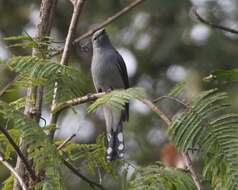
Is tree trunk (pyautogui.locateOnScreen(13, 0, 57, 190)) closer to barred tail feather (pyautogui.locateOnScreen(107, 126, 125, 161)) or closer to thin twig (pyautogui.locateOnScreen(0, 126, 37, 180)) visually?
thin twig (pyautogui.locateOnScreen(0, 126, 37, 180))

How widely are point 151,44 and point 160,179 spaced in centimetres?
528

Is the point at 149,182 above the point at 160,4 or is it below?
below

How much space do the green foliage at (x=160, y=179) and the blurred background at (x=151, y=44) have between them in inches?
162

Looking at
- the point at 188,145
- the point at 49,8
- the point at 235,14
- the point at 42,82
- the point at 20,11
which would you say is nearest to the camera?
the point at 188,145

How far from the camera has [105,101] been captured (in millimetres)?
1873

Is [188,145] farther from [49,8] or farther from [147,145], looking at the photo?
[147,145]

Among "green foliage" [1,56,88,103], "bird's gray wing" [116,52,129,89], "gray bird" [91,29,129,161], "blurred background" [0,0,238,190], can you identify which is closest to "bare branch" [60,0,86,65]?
"green foliage" [1,56,88,103]

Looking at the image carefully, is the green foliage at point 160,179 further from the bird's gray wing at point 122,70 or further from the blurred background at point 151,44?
the blurred background at point 151,44

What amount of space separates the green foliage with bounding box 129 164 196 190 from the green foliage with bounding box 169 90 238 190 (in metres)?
0.11

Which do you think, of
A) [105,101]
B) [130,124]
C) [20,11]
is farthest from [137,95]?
[20,11]

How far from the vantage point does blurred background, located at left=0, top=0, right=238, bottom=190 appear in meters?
6.55

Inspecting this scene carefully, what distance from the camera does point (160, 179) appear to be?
6.45ft

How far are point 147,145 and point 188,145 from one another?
4.88 m

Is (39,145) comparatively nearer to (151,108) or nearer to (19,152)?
(19,152)
